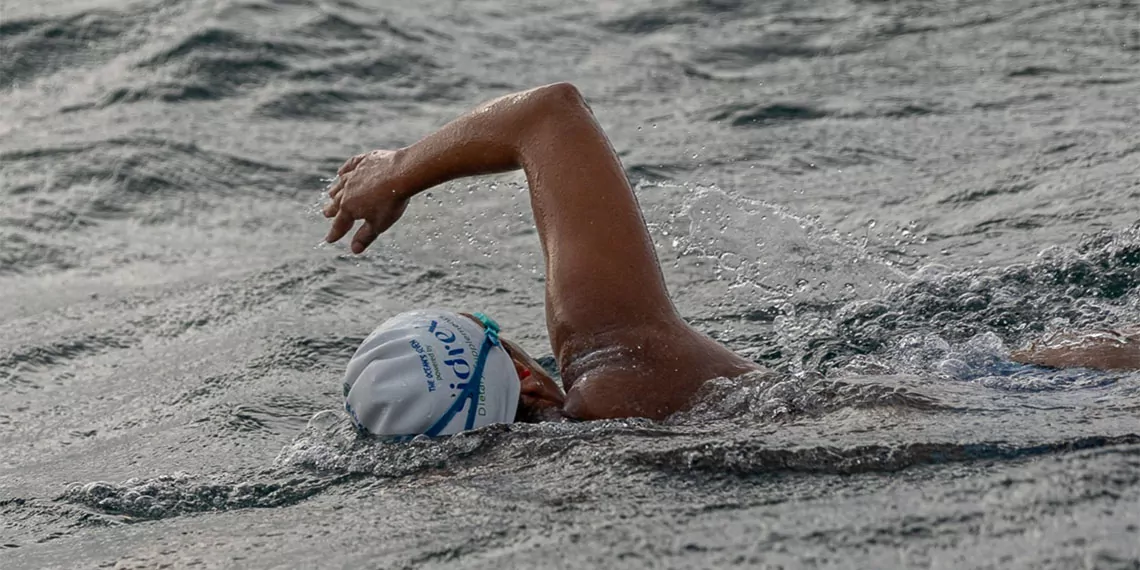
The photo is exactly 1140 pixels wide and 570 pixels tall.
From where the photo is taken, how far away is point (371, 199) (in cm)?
471

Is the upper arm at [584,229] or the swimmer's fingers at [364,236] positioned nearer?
the upper arm at [584,229]

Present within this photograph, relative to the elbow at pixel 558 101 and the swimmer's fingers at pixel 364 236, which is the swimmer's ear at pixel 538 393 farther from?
the elbow at pixel 558 101

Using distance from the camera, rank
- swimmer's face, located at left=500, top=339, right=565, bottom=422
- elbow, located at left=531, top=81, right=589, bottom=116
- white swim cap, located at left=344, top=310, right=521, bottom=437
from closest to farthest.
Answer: white swim cap, located at left=344, top=310, right=521, bottom=437 < swimmer's face, located at left=500, top=339, right=565, bottom=422 < elbow, located at left=531, top=81, right=589, bottom=116

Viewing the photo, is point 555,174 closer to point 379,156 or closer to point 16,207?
point 379,156

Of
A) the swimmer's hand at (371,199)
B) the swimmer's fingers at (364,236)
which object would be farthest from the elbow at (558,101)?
the swimmer's fingers at (364,236)

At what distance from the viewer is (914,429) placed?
12.7 ft

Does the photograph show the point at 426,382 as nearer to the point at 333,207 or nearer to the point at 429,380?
the point at 429,380

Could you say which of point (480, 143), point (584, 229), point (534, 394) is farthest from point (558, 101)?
point (534, 394)

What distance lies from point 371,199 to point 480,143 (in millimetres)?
403

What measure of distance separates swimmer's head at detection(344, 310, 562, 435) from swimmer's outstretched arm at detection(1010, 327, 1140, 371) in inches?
68.6

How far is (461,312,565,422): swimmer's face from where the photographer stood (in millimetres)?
4484

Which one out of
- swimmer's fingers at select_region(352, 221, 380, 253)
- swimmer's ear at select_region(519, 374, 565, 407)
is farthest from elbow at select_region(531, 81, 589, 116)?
swimmer's ear at select_region(519, 374, 565, 407)

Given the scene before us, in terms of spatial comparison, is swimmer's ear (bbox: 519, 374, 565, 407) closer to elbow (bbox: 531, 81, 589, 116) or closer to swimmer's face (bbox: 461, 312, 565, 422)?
swimmer's face (bbox: 461, 312, 565, 422)

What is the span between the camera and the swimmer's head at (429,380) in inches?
171
